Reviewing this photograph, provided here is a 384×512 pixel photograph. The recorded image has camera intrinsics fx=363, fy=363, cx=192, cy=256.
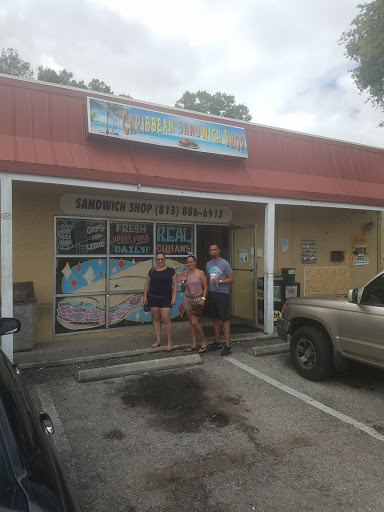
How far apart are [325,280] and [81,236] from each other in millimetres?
6417

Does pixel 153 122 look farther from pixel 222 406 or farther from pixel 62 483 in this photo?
pixel 62 483

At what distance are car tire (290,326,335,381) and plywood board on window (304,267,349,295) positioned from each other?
4.51 m

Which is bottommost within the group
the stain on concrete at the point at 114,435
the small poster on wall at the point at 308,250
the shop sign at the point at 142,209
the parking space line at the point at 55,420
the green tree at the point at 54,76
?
the stain on concrete at the point at 114,435

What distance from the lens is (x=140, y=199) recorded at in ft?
24.6

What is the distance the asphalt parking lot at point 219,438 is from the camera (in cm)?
266

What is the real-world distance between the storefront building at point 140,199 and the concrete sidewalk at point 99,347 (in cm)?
29

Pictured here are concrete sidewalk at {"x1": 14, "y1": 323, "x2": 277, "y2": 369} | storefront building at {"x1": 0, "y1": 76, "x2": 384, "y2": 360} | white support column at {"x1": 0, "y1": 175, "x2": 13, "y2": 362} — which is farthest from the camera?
storefront building at {"x1": 0, "y1": 76, "x2": 384, "y2": 360}

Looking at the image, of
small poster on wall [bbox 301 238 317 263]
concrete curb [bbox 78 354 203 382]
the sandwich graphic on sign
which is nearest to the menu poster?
the sandwich graphic on sign

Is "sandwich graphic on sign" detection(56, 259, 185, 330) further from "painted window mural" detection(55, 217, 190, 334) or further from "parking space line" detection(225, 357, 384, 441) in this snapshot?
"parking space line" detection(225, 357, 384, 441)

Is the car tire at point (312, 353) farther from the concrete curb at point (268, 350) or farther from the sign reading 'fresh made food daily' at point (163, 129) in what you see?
the sign reading 'fresh made food daily' at point (163, 129)

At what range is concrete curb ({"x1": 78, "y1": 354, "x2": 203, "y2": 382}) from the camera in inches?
195

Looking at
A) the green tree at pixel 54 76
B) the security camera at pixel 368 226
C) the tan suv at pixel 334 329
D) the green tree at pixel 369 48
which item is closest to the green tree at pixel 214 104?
the green tree at pixel 54 76

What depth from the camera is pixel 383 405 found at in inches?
165

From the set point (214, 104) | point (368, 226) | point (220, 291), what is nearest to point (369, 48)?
point (368, 226)
